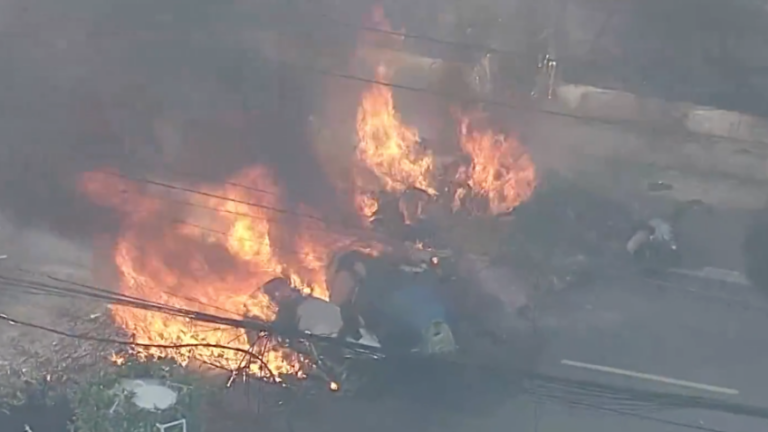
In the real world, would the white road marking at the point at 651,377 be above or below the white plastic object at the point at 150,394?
above

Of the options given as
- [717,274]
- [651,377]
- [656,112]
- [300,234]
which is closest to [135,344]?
[300,234]

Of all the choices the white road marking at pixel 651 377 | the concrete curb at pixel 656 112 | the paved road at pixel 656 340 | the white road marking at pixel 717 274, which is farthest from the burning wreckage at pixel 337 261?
the white road marking at pixel 717 274

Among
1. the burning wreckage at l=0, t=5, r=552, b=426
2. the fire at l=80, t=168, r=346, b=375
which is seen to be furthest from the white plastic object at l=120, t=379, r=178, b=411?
the fire at l=80, t=168, r=346, b=375

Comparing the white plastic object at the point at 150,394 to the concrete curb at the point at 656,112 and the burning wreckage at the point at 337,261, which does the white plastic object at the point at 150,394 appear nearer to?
the burning wreckage at the point at 337,261

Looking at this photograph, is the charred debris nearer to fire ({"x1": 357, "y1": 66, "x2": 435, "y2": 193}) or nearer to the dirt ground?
the dirt ground

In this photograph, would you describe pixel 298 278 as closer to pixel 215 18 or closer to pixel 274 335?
pixel 274 335

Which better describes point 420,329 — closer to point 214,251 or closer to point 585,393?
point 585,393
